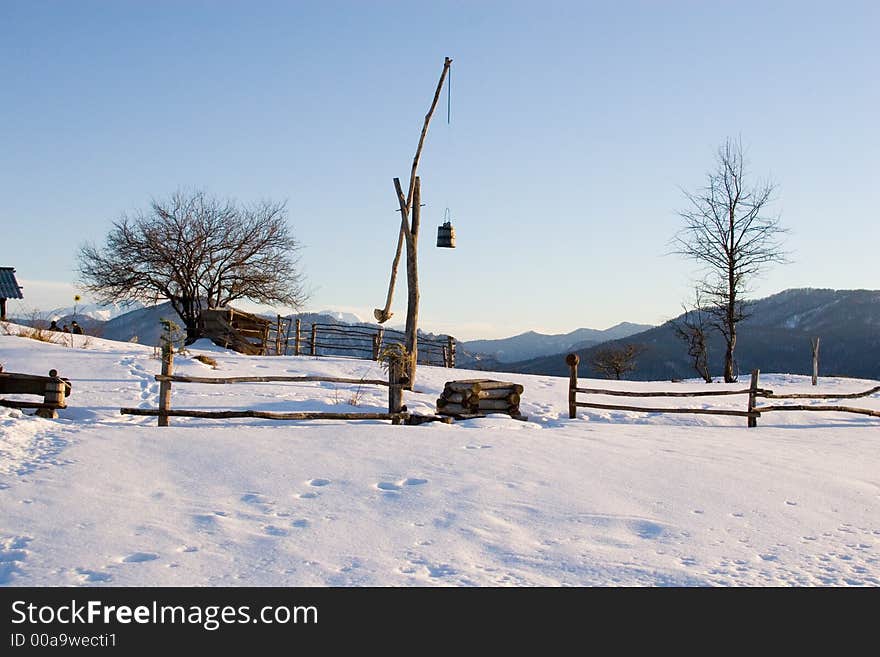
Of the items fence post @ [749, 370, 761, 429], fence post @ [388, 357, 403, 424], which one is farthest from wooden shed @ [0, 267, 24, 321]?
fence post @ [749, 370, 761, 429]

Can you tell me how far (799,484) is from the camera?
7.43 meters

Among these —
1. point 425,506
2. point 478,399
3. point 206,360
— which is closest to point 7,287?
point 206,360

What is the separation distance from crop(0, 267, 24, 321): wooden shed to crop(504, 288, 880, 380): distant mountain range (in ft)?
211

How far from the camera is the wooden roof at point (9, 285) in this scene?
33.7 meters

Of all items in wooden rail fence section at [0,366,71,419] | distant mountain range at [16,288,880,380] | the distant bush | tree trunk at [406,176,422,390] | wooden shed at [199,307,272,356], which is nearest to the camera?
wooden rail fence section at [0,366,71,419]

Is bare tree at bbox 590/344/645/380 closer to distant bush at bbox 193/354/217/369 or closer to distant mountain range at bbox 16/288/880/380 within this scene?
distant bush at bbox 193/354/217/369

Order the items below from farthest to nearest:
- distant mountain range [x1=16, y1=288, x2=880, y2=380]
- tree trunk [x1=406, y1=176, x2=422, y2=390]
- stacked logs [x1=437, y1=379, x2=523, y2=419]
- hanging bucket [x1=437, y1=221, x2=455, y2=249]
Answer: distant mountain range [x1=16, y1=288, x2=880, y2=380], tree trunk [x1=406, y1=176, x2=422, y2=390], hanging bucket [x1=437, y1=221, x2=455, y2=249], stacked logs [x1=437, y1=379, x2=523, y2=419]

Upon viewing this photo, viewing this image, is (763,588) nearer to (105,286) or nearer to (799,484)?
(799,484)

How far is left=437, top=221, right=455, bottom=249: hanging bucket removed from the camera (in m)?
14.1

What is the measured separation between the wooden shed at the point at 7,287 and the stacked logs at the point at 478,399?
27263 millimetres

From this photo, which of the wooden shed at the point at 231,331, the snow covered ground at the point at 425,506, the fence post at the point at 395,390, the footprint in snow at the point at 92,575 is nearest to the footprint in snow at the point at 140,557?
the snow covered ground at the point at 425,506

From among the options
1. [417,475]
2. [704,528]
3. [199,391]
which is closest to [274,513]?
[417,475]

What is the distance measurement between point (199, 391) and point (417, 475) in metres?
8.94
